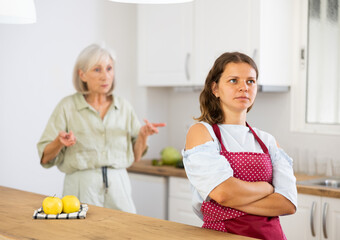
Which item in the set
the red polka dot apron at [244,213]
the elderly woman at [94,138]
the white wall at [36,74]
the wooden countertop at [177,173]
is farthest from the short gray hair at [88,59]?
the red polka dot apron at [244,213]

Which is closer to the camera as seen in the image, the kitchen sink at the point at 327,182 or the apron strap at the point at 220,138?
the apron strap at the point at 220,138

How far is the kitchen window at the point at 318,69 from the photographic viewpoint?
11.7 ft

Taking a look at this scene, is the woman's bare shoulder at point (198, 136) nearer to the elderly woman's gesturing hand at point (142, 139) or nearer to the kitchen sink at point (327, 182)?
the elderly woman's gesturing hand at point (142, 139)

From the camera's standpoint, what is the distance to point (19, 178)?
3814 mm

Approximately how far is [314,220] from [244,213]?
1290 mm

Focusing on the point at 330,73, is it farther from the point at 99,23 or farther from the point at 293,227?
the point at 99,23

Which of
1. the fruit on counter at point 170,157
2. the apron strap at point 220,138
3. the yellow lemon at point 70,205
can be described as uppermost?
the apron strap at point 220,138

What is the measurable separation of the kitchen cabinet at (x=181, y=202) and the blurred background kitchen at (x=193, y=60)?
748 mm

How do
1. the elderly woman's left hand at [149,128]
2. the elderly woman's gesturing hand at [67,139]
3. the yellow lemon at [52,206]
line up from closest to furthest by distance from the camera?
the yellow lemon at [52,206], the elderly woman's gesturing hand at [67,139], the elderly woman's left hand at [149,128]

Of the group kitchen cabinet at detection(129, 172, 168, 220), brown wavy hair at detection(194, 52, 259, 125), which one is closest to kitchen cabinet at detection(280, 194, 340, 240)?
kitchen cabinet at detection(129, 172, 168, 220)

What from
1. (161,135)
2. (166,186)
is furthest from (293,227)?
(161,135)

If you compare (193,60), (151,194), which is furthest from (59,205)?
(193,60)

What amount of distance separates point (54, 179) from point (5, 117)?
2.07 feet

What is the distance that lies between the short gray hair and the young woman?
1.10m
